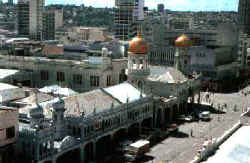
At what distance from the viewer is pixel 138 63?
331ft

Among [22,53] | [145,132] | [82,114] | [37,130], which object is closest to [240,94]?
[145,132]

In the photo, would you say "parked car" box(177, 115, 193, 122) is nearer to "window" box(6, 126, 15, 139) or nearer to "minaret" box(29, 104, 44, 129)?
"minaret" box(29, 104, 44, 129)

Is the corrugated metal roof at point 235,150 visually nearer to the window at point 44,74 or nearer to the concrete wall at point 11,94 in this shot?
the concrete wall at point 11,94

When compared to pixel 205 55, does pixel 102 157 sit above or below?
below

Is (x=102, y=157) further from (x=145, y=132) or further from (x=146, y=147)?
(x=145, y=132)

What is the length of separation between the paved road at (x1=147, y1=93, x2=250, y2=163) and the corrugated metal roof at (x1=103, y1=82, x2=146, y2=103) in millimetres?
10467

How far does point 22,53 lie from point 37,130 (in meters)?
96.9

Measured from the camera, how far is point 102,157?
74125 mm

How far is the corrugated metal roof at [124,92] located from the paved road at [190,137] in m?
10.5

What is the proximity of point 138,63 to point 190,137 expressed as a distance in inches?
861

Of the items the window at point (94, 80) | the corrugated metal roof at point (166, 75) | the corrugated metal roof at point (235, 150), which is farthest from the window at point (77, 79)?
the corrugated metal roof at point (235, 150)

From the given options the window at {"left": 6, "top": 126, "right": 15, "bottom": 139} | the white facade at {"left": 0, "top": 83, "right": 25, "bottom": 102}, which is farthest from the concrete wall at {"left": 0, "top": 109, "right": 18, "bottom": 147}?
the white facade at {"left": 0, "top": 83, "right": 25, "bottom": 102}

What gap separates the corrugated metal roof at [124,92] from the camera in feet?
278

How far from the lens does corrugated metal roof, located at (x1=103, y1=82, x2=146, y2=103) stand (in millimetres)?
84625
